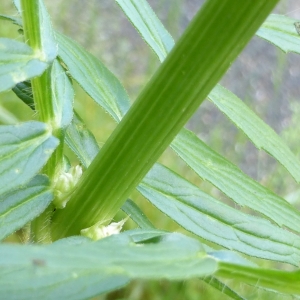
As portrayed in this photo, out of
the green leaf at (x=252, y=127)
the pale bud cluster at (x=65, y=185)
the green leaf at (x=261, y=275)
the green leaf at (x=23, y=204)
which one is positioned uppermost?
the green leaf at (x=252, y=127)

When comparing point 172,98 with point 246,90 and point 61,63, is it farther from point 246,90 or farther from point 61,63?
point 246,90

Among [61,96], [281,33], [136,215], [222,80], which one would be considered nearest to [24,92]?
[61,96]

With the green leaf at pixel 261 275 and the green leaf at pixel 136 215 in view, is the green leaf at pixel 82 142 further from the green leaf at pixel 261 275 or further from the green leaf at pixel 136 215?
the green leaf at pixel 261 275

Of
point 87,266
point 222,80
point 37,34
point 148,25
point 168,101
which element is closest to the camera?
point 87,266

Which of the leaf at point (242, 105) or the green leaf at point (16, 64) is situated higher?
the leaf at point (242, 105)

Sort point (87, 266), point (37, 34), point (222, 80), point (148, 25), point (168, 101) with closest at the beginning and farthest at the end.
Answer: point (87, 266), point (168, 101), point (37, 34), point (148, 25), point (222, 80)

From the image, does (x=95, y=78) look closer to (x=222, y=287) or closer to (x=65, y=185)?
(x=65, y=185)

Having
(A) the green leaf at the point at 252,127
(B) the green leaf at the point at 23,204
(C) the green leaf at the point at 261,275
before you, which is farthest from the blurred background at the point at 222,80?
(C) the green leaf at the point at 261,275
